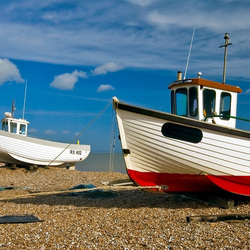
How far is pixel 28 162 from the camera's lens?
19547mm

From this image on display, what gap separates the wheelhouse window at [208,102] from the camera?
8.66 m

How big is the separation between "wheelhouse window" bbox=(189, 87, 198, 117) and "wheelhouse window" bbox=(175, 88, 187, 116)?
0.16 meters

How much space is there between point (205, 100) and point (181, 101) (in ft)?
2.01

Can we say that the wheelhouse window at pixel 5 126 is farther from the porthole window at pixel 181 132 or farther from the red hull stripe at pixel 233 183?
the red hull stripe at pixel 233 183

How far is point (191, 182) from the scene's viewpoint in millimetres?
8109

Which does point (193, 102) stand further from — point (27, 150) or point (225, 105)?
point (27, 150)

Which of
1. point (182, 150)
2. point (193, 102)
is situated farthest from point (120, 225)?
point (193, 102)

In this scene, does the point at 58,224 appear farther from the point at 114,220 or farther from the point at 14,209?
the point at 14,209

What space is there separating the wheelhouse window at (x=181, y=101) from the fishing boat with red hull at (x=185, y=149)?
0.27 meters

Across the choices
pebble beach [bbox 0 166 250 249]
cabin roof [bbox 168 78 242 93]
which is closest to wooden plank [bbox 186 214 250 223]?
pebble beach [bbox 0 166 250 249]

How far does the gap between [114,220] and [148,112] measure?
2435mm

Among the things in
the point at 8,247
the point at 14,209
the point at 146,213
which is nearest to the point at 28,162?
the point at 14,209

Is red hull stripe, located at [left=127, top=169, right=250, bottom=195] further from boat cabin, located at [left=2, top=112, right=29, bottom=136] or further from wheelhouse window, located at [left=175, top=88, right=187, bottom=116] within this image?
boat cabin, located at [left=2, top=112, right=29, bottom=136]

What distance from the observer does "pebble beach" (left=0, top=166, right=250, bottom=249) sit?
5.46m
